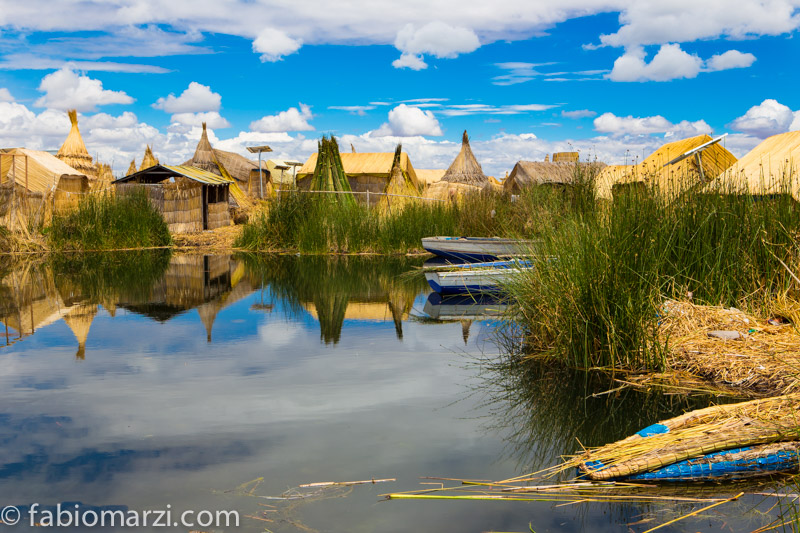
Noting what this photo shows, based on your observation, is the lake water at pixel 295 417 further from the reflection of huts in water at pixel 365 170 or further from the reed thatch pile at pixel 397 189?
the reflection of huts in water at pixel 365 170


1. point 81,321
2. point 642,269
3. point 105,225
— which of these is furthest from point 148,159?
point 642,269

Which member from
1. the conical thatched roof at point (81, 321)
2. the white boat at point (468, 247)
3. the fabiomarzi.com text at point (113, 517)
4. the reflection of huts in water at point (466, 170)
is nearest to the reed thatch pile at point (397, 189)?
the white boat at point (468, 247)

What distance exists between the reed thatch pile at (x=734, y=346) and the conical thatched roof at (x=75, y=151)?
86.7 feet

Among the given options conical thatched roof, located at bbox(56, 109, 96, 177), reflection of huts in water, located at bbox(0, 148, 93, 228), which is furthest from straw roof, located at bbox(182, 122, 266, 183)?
reflection of huts in water, located at bbox(0, 148, 93, 228)

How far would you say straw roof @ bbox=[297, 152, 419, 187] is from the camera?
30859 millimetres

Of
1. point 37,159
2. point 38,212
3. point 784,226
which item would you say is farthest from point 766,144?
point 37,159

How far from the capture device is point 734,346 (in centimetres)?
594

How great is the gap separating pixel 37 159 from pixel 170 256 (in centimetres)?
776

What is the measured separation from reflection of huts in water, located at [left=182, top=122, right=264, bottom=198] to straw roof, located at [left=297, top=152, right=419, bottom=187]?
2.97m

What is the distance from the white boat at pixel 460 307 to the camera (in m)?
9.00

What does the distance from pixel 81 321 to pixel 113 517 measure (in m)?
5.83

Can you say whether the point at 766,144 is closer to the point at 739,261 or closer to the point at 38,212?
the point at 739,261

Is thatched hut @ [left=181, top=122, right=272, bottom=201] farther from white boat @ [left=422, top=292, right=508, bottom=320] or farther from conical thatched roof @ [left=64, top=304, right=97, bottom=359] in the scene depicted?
white boat @ [left=422, top=292, right=508, bottom=320]

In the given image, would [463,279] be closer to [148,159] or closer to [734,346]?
[734,346]
